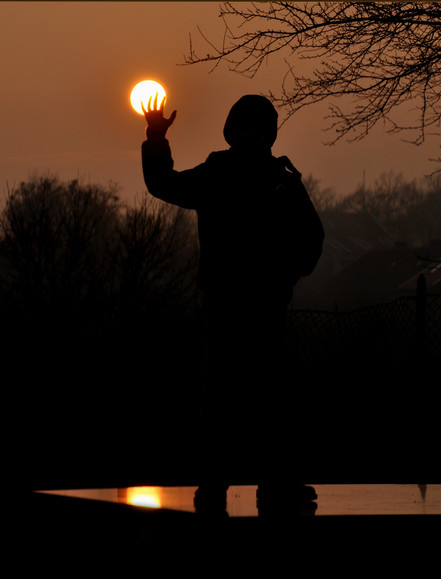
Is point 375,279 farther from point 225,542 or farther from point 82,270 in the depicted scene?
point 225,542

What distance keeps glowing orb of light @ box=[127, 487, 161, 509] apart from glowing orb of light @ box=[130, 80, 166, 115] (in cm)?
170

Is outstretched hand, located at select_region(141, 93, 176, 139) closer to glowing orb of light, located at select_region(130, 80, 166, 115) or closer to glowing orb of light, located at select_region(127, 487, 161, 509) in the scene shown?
glowing orb of light, located at select_region(130, 80, 166, 115)

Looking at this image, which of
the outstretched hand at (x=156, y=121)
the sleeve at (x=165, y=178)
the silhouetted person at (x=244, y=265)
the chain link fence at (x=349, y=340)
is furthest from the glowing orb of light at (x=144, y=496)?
the chain link fence at (x=349, y=340)

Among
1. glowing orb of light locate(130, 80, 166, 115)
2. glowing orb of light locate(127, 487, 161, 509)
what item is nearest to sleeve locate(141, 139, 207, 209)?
glowing orb of light locate(130, 80, 166, 115)

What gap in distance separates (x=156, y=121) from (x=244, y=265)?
0.74 meters

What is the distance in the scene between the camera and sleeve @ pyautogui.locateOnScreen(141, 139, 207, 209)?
459 centimetres

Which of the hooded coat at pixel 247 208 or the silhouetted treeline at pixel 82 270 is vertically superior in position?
the silhouetted treeline at pixel 82 270

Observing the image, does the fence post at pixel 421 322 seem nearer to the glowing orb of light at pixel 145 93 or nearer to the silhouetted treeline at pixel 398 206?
the glowing orb of light at pixel 145 93

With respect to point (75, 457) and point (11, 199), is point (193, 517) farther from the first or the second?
point (11, 199)

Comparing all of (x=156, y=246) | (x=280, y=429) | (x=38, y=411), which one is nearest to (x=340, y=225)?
(x=156, y=246)

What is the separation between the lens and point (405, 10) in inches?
399

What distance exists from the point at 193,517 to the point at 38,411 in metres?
8.68

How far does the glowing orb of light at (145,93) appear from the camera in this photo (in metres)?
4.77

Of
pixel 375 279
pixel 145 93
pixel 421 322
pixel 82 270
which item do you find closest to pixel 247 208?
pixel 145 93
